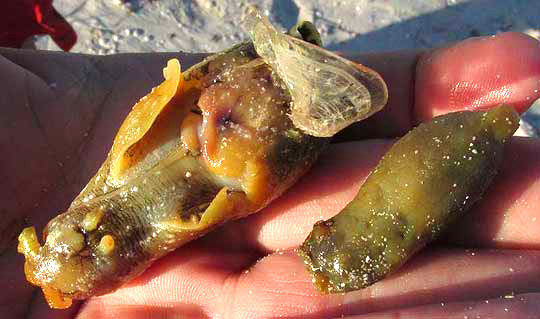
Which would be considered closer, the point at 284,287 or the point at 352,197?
the point at 284,287

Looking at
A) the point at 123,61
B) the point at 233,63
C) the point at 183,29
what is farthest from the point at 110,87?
the point at 183,29

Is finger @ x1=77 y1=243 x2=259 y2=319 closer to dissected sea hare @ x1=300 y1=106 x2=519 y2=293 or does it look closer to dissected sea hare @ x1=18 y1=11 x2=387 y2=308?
dissected sea hare @ x1=18 y1=11 x2=387 y2=308

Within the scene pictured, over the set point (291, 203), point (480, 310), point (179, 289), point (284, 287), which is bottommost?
point (179, 289)

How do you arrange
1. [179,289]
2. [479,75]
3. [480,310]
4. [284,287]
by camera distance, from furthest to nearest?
[479,75] → [179,289] → [284,287] → [480,310]

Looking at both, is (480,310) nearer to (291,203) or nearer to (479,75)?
(291,203)

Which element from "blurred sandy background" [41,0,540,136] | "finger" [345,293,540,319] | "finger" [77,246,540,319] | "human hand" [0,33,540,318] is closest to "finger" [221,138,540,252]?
"human hand" [0,33,540,318]

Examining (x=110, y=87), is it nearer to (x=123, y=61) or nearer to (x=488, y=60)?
(x=123, y=61)

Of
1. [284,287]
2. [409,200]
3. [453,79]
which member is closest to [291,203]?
[284,287]

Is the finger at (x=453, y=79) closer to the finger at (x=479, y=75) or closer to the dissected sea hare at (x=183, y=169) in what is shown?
the finger at (x=479, y=75)

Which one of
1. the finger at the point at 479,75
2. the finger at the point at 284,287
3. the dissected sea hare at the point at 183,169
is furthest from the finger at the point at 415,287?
the finger at the point at 479,75
